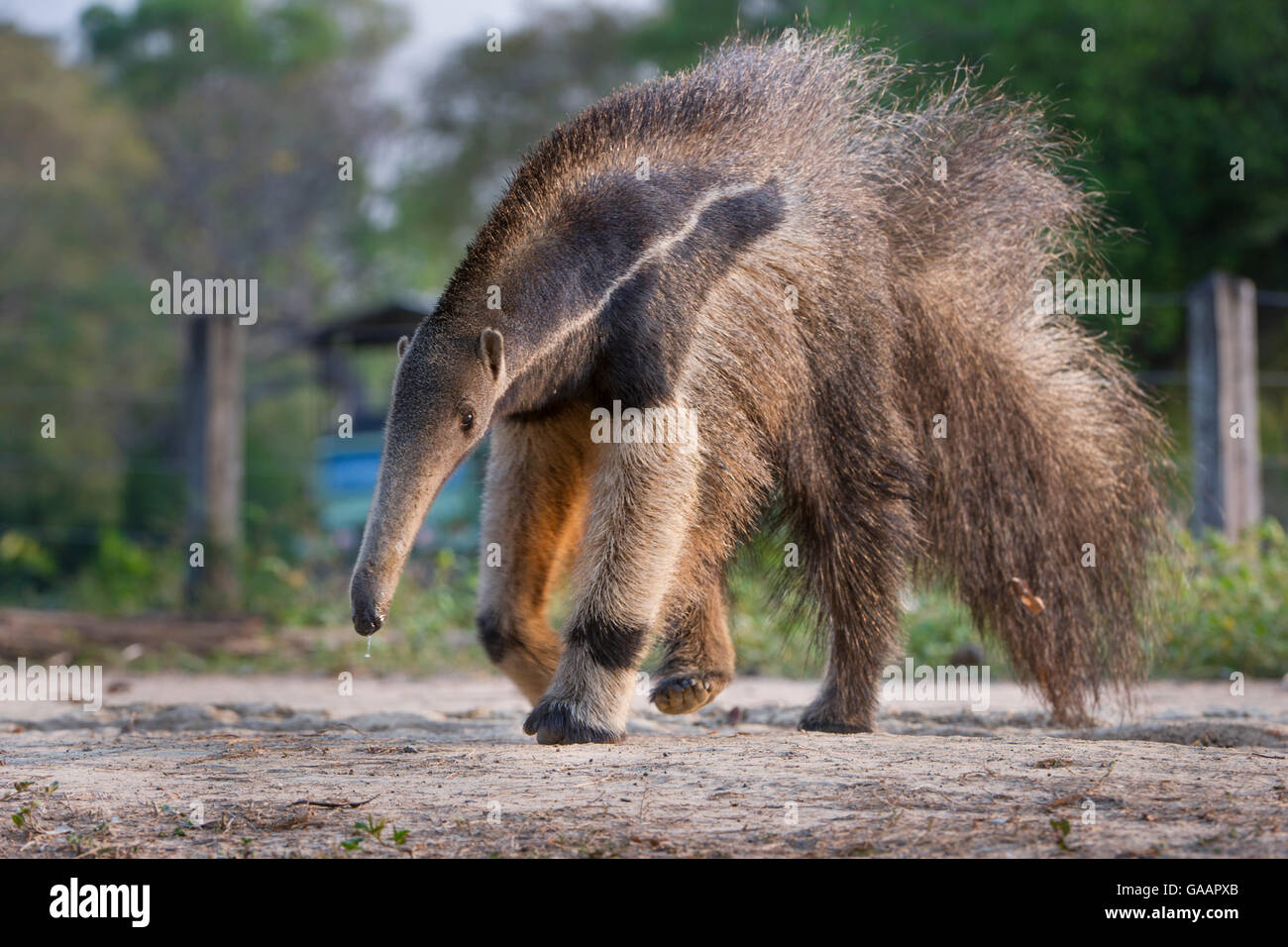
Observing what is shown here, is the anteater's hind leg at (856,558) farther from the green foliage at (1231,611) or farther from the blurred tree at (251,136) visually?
the blurred tree at (251,136)

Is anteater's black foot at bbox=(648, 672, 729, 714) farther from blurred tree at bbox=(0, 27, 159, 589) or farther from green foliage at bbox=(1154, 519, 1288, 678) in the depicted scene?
blurred tree at bbox=(0, 27, 159, 589)

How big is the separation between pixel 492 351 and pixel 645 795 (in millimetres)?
1431

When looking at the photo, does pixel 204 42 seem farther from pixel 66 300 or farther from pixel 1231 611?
pixel 1231 611

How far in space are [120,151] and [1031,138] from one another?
26642mm

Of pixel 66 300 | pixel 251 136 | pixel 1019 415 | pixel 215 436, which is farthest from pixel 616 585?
pixel 251 136

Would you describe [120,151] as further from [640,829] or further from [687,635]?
[640,829]

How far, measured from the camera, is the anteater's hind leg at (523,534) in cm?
528

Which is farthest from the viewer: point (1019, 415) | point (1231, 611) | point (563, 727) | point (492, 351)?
point (1231, 611)

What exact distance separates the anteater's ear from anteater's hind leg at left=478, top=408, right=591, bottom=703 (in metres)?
0.89

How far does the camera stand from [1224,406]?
9.40 meters

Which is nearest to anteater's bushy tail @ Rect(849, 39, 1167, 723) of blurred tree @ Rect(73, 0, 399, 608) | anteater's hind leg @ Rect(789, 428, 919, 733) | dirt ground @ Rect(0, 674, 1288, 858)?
anteater's hind leg @ Rect(789, 428, 919, 733)

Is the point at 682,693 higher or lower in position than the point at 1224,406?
lower

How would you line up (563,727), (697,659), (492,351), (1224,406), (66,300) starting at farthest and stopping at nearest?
(66,300)
(1224,406)
(697,659)
(563,727)
(492,351)

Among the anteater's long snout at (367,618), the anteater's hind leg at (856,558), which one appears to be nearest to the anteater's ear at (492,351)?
the anteater's long snout at (367,618)
